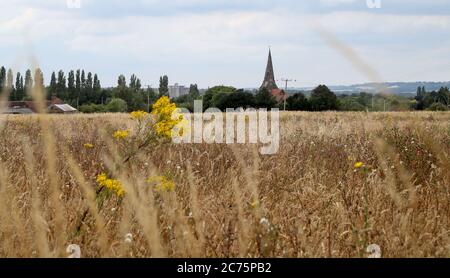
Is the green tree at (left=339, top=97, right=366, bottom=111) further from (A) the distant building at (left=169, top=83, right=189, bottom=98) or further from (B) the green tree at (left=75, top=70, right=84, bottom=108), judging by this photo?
(B) the green tree at (left=75, top=70, right=84, bottom=108)

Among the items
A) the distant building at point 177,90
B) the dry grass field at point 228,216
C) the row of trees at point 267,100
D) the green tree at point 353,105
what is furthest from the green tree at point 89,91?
the dry grass field at point 228,216

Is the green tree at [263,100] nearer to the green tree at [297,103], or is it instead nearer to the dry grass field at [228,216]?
the green tree at [297,103]

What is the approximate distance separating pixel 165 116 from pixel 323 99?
4056 cm

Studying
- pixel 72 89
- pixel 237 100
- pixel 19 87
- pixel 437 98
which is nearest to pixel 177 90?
pixel 237 100

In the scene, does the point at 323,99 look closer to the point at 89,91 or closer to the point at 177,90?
the point at 177,90

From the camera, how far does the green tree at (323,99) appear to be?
1646 inches

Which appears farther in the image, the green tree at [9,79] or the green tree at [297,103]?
the green tree at [297,103]

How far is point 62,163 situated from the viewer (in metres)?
4.66

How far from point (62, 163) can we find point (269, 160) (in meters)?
1.94

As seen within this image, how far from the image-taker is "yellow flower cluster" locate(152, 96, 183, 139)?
2900 millimetres

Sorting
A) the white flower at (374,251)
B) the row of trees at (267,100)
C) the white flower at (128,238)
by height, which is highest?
the row of trees at (267,100)

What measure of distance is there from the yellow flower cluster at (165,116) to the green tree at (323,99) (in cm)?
3922
